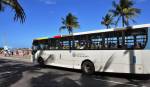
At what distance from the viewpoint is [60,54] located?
21125mm

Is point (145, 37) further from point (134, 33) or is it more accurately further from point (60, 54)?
point (60, 54)

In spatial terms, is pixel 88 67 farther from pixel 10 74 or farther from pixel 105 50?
pixel 10 74

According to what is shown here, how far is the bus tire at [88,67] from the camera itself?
18.1 m

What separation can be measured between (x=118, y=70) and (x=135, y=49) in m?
1.68

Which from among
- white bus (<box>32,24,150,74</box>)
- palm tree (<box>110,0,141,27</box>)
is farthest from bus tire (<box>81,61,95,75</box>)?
palm tree (<box>110,0,141,27</box>)

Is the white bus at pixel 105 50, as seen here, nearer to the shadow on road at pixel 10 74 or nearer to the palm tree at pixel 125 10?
the shadow on road at pixel 10 74

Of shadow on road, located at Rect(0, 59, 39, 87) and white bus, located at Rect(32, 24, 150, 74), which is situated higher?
white bus, located at Rect(32, 24, 150, 74)

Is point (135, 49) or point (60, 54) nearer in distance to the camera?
point (135, 49)

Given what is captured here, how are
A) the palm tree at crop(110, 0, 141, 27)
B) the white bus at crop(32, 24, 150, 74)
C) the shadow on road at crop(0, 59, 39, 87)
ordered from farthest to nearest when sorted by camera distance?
the palm tree at crop(110, 0, 141, 27), the shadow on road at crop(0, 59, 39, 87), the white bus at crop(32, 24, 150, 74)

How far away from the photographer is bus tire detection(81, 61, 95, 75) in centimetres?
1815

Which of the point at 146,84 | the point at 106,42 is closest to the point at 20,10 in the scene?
the point at 106,42

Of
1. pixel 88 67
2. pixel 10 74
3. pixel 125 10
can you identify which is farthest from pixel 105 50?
pixel 125 10

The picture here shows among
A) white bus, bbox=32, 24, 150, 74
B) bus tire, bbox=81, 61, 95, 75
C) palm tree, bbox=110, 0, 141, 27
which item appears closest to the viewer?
white bus, bbox=32, 24, 150, 74

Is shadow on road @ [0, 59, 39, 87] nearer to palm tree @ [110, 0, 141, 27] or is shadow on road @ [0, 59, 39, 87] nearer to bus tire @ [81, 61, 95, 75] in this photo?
bus tire @ [81, 61, 95, 75]
